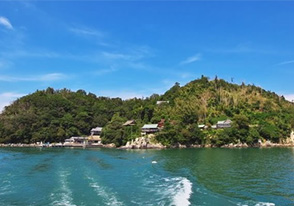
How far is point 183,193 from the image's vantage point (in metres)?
20.9

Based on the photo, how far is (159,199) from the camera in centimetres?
1947

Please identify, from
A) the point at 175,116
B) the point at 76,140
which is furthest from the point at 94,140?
the point at 175,116

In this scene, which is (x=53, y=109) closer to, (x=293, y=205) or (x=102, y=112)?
(x=102, y=112)

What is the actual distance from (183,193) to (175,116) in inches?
2463

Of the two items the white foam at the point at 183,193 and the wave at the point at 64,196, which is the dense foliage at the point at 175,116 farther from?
the wave at the point at 64,196

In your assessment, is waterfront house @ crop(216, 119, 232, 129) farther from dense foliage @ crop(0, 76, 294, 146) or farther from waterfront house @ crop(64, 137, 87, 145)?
waterfront house @ crop(64, 137, 87, 145)

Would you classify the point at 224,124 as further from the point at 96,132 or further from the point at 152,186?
the point at 152,186

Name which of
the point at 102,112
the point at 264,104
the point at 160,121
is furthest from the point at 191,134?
the point at 102,112

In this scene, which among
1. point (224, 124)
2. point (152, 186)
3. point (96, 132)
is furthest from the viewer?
point (96, 132)

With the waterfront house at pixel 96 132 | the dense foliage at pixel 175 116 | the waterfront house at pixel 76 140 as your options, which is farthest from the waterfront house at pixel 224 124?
the waterfront house at pixel 76 140

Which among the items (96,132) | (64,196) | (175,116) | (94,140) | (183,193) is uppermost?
(175,116)

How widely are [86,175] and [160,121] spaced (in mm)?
58052

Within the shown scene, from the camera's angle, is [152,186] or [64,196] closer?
[64,196]

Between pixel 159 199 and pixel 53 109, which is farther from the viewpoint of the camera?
pixel 53 109
